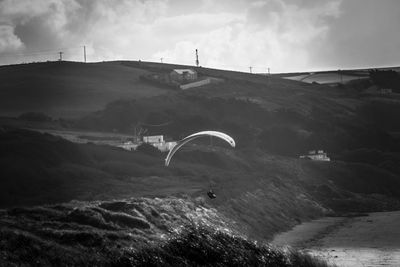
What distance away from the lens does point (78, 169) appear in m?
63.8

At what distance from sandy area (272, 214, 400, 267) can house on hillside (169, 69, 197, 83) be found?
7575 centimetres

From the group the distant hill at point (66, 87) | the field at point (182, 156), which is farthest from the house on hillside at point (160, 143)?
the distant hill at point (66, 87)

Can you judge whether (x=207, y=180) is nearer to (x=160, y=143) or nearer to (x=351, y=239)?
(x=351, y=239)

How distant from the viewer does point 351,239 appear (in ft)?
181

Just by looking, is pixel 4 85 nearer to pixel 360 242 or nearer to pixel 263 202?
pixel 263 202

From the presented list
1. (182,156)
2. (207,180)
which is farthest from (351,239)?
(182,156)

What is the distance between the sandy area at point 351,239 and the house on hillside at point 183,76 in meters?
75.8

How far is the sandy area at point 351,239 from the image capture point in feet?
153

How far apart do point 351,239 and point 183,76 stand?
3630 inches

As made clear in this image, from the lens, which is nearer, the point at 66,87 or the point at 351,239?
the point at 351,239

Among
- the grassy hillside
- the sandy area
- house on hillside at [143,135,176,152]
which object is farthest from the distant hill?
the sandy area

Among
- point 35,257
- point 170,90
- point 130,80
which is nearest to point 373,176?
point 170,90

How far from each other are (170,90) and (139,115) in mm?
26306

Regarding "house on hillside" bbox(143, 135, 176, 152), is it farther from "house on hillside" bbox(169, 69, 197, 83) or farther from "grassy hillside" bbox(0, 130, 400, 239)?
"house on hillside" bbox(169, 69, 197, 83)
